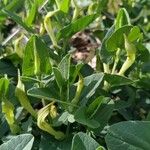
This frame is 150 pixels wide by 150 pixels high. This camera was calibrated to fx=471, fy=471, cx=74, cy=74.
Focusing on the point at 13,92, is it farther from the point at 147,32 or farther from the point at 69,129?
the point at 147,32

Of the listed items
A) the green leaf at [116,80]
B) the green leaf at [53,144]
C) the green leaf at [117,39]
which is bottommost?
the green leaf at [53,144]

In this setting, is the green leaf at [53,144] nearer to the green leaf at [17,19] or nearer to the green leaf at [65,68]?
the green leaf at [65,68]

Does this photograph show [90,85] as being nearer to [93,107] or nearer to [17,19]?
[93,107]

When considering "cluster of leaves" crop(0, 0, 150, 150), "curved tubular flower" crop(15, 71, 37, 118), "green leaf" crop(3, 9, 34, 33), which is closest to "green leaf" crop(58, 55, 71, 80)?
"cluster of leaves" crop(0, 0, 150, 150)

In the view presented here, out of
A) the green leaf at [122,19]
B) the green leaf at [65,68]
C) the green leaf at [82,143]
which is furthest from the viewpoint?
the green leaf at [122,19]

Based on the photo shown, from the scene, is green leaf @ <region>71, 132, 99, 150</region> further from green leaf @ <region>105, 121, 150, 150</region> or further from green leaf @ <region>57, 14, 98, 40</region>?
green leaf @ <region>57, 14, 98, 40</region>

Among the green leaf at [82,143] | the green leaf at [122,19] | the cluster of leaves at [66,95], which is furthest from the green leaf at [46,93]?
the green leaf at [122,19]
